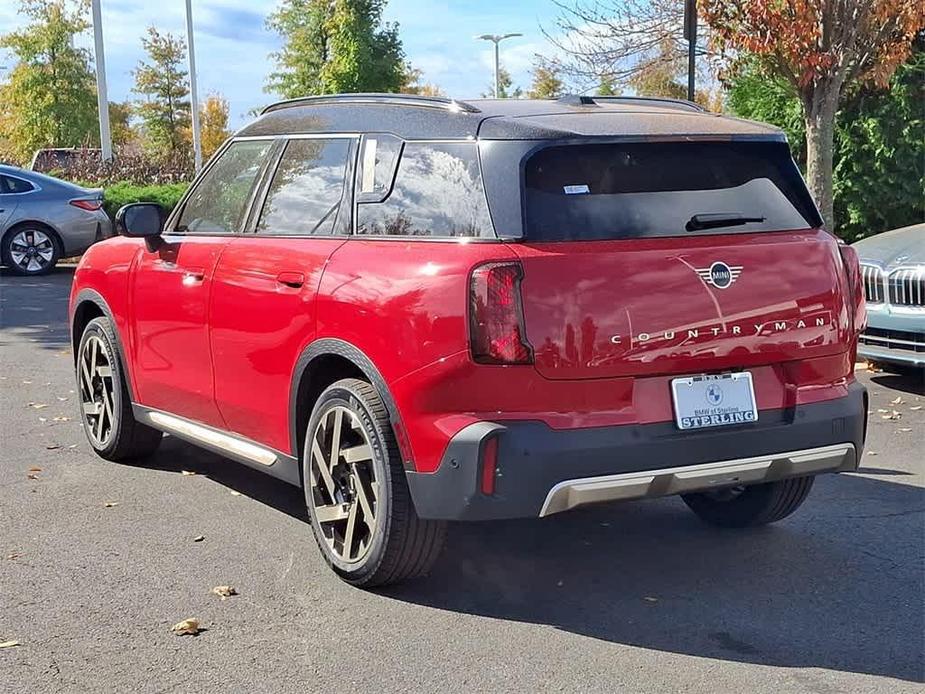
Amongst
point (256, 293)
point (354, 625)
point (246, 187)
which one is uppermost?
point (246, 187)

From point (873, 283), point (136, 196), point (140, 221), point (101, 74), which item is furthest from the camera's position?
point (101, 74)

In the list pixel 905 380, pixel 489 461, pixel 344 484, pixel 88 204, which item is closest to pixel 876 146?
pixel 905 380

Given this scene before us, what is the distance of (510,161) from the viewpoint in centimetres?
410

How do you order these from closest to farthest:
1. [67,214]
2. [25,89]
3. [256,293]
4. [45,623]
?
[45,623], [256,293], [67,214], [25,89]

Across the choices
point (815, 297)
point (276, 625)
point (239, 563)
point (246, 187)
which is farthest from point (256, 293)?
point (815, 297)

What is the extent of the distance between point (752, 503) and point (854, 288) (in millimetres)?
1104

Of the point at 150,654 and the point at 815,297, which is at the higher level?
the point at 815,297

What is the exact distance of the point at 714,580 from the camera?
4598 mm

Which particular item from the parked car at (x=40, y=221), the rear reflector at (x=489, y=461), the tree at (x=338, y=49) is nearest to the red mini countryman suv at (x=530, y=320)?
the rear reflector at (x=489, y=461)

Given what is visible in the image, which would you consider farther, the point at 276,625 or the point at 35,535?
the point at 35,535

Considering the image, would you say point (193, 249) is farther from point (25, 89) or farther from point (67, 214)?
point (25, 89)

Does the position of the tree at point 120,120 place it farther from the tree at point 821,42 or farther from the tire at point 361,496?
the tire at point 361,496

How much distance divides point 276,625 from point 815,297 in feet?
7.22

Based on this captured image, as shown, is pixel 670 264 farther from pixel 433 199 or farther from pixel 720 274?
pixel 433 199
